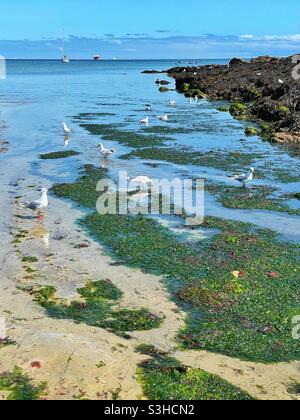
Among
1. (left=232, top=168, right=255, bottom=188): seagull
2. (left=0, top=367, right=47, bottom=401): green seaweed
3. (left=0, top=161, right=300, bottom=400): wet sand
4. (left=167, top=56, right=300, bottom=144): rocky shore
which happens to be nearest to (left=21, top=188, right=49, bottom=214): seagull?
(left=0, top=161, right=300, bottom=400): wet sand

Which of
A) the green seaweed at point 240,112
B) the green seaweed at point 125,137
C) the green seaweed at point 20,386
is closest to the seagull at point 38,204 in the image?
the green seaweed at point 20,386

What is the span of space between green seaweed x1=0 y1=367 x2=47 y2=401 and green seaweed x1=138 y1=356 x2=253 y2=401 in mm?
1829

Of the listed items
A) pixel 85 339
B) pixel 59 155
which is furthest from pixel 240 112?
pixel 85 339

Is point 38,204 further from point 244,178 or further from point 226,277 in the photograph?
point 244,178

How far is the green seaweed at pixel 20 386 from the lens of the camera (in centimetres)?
889

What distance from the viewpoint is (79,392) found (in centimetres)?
896

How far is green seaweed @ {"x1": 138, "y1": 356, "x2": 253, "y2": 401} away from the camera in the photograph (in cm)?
922

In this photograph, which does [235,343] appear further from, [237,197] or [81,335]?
[237,197]

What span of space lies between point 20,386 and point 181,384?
9.23 feet

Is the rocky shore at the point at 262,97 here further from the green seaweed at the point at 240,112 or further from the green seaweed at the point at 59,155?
the green seaweed at the point at 59,155

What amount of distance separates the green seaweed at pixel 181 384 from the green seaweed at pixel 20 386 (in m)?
1.83

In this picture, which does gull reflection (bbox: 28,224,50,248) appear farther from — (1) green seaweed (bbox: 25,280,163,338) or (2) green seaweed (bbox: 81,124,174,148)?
(2) green seaweed (bbox: 81,124,174,148)

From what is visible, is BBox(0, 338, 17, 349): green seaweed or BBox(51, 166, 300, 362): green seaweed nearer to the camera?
BBox(0, 338, 17, 349): green seaweed

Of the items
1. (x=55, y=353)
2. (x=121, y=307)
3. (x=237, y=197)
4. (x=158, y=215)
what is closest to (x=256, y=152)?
(x=237, y=197)
